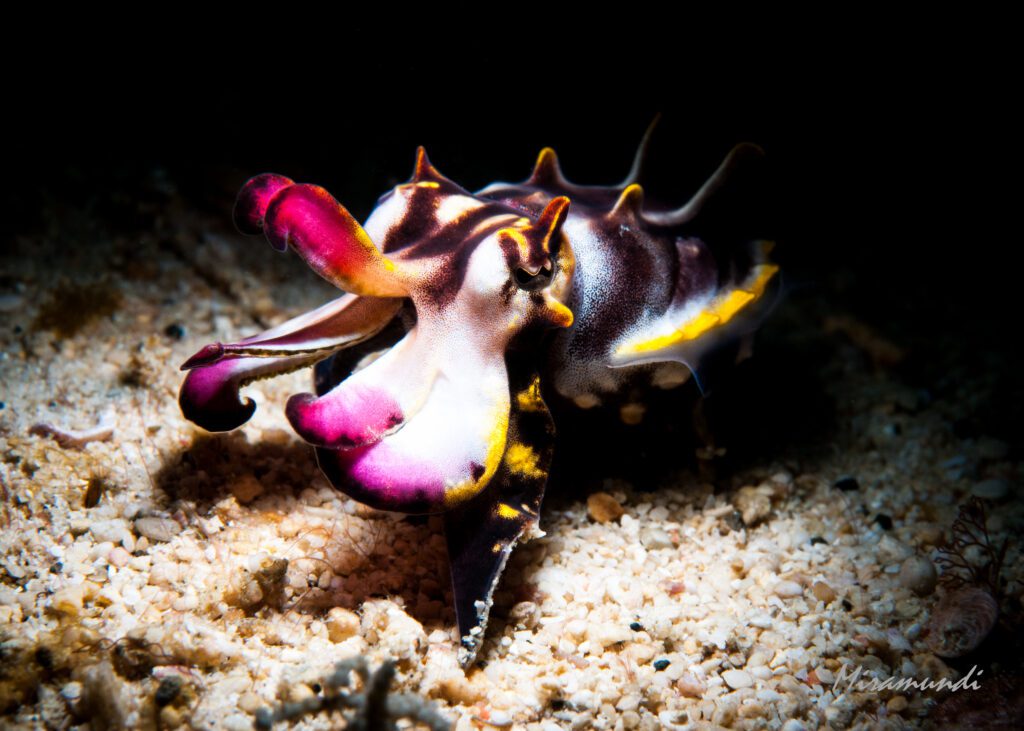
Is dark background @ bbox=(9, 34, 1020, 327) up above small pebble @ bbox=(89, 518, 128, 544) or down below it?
above

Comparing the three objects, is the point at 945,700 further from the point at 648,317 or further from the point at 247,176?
the point at 247,176

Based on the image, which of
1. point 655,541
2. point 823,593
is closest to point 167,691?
point 655,541

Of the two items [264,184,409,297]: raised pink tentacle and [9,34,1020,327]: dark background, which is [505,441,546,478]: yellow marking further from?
[9,34,1020,327]: dark background

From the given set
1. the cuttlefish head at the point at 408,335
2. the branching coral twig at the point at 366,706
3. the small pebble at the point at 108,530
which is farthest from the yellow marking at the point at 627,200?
the small pebble at the point at 108,530

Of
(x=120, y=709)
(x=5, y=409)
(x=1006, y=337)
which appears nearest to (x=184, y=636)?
(x=120, y=709)

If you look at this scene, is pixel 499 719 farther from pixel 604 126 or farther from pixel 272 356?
pixel 604 126

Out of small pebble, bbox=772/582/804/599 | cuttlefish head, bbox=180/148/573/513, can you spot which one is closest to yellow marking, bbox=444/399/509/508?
cuttlefish head, bbox=180/148/573/513
